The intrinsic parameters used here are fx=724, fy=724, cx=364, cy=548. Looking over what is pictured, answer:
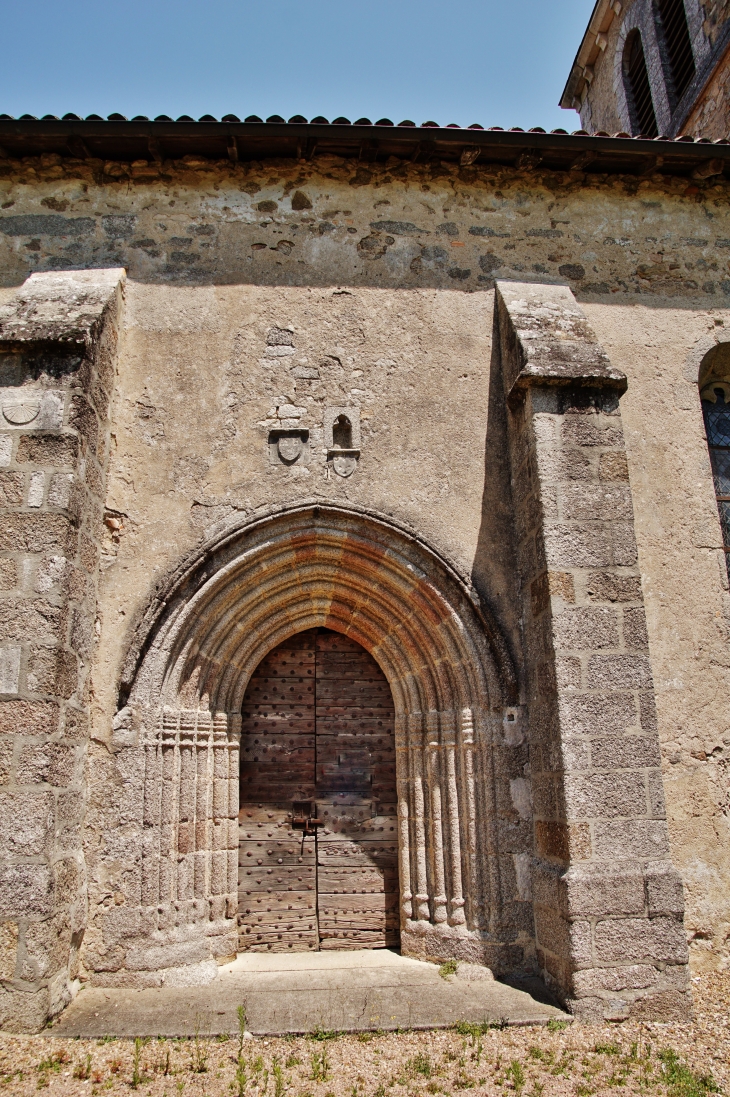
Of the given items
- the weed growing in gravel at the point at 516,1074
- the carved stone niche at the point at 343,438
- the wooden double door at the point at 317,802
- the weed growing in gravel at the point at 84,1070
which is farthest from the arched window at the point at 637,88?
the weed growing in gravel at the point at 84,1070

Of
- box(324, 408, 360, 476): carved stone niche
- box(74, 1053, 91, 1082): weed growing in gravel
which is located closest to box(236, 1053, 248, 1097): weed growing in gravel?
box(74, 1053, 91, 1082): weed growing in gravel

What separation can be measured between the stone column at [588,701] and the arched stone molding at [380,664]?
1.21 feet

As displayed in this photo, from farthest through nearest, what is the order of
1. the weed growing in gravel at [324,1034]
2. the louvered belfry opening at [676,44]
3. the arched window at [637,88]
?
the arched window at [637,88] → the louvered belfry opening at [676,44] → the weed growing in gravel at [324,1034]

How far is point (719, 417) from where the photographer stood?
5.66 m

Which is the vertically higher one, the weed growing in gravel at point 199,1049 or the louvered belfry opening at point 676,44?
the louvered belfry opening at point 676,44

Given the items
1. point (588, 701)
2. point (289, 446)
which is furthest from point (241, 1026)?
point (289, 446)

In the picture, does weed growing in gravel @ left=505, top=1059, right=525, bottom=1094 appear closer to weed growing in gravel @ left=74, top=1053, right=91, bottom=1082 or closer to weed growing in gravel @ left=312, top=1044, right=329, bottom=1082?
weed growing in gravel @ left=312, top=1044, right=329, bottom=1082

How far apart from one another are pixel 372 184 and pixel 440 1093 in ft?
18.7

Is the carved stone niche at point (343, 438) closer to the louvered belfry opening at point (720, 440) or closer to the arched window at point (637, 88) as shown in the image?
the louvered belfry opening at point (720, 440)

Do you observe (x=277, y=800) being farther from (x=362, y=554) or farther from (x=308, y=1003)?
(x=362, y=554)

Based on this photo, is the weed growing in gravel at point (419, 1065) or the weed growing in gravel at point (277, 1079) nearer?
the weed growing in gravel at point (277, 1079)

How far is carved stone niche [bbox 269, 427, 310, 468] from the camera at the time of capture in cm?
491

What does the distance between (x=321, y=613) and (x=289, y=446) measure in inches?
47.0

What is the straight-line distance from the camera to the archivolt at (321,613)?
14.9 ft
